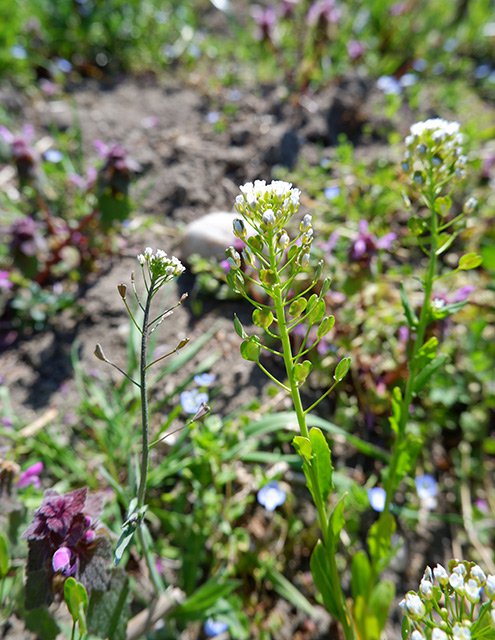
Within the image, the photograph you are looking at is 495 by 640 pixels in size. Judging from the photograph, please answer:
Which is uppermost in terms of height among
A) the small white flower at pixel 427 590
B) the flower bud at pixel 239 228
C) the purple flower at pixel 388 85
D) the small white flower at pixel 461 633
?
the purple flower at pixel 388 85

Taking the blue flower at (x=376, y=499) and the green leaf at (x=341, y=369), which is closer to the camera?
the green leaf at (x=341, y=369)

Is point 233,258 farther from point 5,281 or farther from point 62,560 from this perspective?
point 5,281

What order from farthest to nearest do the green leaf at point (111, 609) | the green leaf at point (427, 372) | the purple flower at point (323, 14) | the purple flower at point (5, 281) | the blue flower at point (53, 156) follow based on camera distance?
1. the purple flower at point (323, 14)
2. the blue flower at point (53, 156)
3. the purple flower at point (5, 281)
4. the green leaf at point (427, 372)
5. the green leaf at point (111, 609)

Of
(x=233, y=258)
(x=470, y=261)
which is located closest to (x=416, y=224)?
(x=470, y=261)

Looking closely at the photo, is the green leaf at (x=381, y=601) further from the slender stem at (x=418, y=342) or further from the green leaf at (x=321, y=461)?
the green leaf at (x=321, y=461)

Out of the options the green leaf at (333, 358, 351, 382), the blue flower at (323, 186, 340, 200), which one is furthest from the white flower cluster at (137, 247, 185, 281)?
the blue flower at (323, 186, 340, 200)

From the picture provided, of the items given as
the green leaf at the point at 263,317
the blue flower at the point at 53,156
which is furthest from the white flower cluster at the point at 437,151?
the blue flower at the point at 53,156

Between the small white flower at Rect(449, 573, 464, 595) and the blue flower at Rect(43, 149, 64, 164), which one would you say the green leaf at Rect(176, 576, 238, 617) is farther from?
the blue flower at Rect(43, 149, 64, 164)

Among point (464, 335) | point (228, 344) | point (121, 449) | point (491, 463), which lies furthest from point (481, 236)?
point (121, 449)
